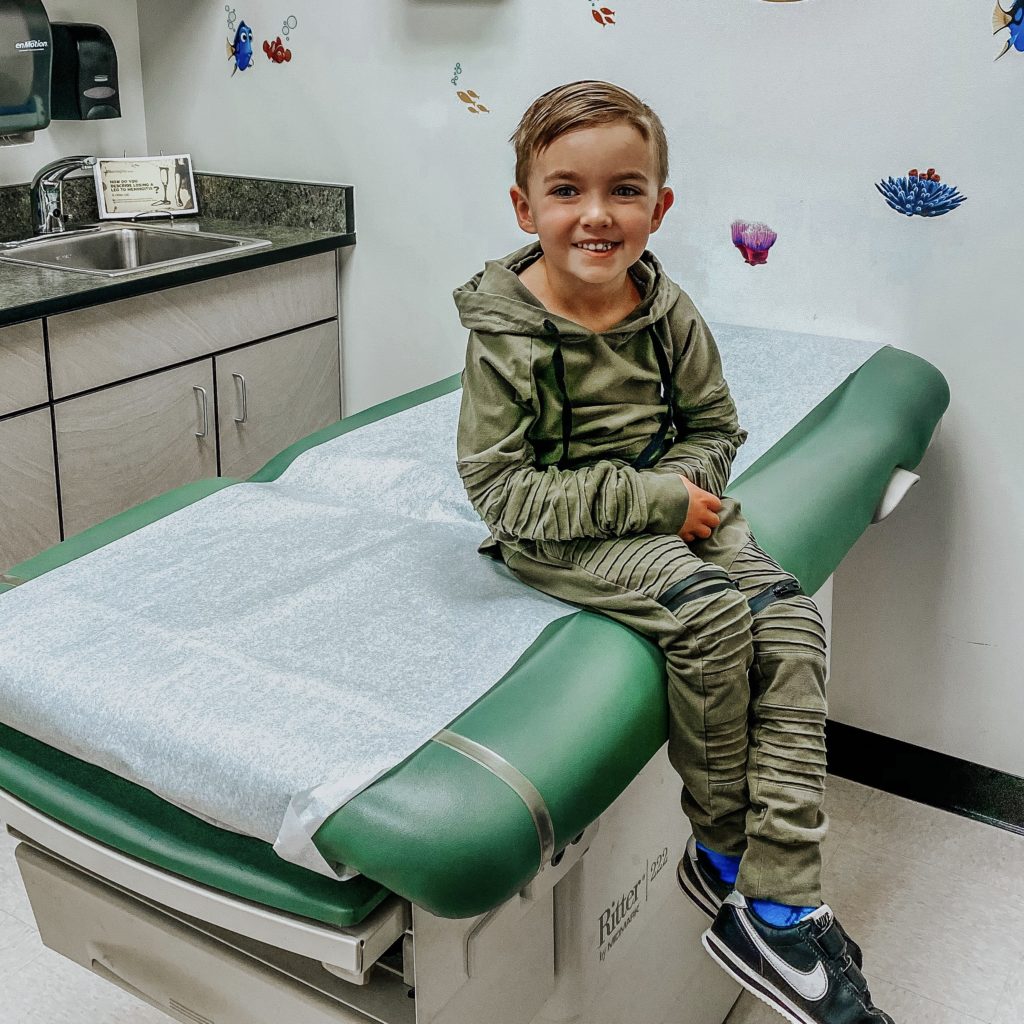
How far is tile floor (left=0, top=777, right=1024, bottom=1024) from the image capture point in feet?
5.53

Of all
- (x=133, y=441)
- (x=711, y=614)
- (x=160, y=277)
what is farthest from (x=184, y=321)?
(x=711, y=614)

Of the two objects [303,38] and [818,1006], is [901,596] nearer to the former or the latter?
[818,1006]

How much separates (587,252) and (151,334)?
1.31m

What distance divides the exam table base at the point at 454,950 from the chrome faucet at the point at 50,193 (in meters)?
1.74

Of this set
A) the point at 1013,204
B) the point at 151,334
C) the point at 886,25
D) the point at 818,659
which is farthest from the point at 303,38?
the point at 818,659

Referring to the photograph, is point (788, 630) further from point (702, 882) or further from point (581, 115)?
point (581, 115)

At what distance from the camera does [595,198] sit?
3.90 feet

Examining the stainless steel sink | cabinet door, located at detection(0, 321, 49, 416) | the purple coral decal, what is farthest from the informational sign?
the purple coral decal

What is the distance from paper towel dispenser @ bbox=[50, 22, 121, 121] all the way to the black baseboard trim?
2.03 meters

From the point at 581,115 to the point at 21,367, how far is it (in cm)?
128

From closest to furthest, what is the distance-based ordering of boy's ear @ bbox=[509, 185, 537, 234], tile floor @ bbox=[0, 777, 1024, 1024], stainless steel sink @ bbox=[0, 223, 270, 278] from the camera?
boy's ear @ bbox=[509, 185, 537, 234], tile floor @ bbox=[0, 777, 1024, 1024], stainless steel sink @ bbox=[0, 223, 270, 278]

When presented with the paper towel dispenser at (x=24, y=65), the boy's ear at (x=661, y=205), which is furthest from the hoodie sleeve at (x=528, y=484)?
the paper towel dispenser at (x=24, y=65)

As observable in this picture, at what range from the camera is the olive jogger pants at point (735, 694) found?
1124 mm

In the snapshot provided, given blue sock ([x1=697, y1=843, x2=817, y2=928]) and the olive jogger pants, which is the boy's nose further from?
blue sock ([x1=697, y1=843, x2=817, y2=928])
